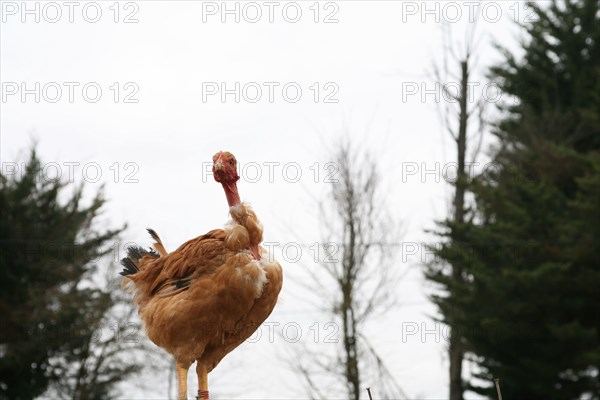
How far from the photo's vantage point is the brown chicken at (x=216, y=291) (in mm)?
8273

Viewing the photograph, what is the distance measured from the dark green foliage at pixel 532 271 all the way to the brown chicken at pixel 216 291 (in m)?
16.1

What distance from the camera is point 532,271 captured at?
24.7 meters

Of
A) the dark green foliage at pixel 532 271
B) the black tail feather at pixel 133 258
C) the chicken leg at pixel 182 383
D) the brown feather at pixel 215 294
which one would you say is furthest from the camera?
the dark green foliage at pixel 532 271

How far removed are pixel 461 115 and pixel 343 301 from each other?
6.95 meters

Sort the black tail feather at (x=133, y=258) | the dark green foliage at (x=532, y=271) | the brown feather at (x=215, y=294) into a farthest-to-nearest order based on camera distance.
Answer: the dark green foliage at (x=532, y=271) < the black tail feather at (x=133, y=258) < the brown feather at (x=215, y=294)

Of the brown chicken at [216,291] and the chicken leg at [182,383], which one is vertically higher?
the brown chicken at [216,291]

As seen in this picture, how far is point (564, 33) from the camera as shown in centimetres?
3169

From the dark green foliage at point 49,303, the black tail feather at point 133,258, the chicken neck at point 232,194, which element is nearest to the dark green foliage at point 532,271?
the dark green foliage at point 49,303

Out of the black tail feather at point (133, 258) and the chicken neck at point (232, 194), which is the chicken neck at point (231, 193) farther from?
the black tail feather at point (133, 258)

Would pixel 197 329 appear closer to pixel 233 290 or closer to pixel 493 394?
pixel 233 290

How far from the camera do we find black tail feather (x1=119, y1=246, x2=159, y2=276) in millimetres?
9766

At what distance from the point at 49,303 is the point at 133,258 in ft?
63.5

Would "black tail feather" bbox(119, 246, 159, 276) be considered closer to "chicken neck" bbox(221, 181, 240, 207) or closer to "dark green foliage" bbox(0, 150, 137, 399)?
"chicken neck" bbox(221, 181, 240, 207)

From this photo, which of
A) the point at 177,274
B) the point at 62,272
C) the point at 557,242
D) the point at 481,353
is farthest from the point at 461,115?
the point at 177,274
